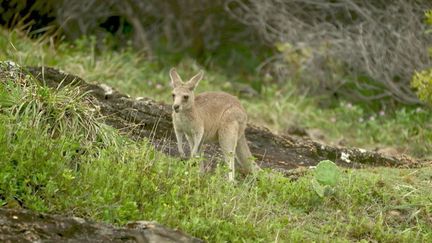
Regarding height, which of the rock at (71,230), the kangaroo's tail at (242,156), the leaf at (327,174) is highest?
the rock at (71,230)

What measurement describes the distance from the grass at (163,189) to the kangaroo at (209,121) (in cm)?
86

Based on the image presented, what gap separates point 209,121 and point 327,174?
1.75 meters

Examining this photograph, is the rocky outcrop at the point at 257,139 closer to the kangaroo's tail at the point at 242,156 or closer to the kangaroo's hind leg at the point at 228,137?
the kangaroo's tail at the point at 242,156

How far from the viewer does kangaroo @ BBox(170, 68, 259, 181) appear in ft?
32.9

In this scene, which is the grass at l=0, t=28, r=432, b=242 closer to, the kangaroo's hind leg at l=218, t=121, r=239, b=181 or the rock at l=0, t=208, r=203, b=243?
the rock at l=0, t=208, r=203, b=243

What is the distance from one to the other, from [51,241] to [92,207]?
0.68 m

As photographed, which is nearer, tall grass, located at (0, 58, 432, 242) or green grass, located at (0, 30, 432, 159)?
tall grass, located at (0, 58, 432, 242)

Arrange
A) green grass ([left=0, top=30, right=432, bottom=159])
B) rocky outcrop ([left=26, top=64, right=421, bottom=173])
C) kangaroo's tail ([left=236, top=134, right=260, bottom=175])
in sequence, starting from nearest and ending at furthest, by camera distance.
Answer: kangaroo's tail ([left=236, top=134, right=260, bottom=175]) < rocky outcrop ([left=26, top=64, right=421, bottom=173]) < green grass ([left=0, top=30, right=432, bottom=159])

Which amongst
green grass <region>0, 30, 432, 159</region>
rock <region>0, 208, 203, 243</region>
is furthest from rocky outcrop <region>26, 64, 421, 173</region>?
rock <region>0, 208, 203, 243</region>

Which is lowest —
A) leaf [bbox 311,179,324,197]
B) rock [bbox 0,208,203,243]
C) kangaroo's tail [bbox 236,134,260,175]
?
kangaroo's tail [bbox 236,134,260,175]

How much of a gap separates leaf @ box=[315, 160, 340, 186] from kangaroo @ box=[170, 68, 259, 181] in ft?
3.28

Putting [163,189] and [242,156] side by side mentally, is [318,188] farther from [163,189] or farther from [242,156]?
[242,156]

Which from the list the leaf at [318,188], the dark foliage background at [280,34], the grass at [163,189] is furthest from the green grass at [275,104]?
the leaf at [318,188]

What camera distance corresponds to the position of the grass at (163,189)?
7508mm
